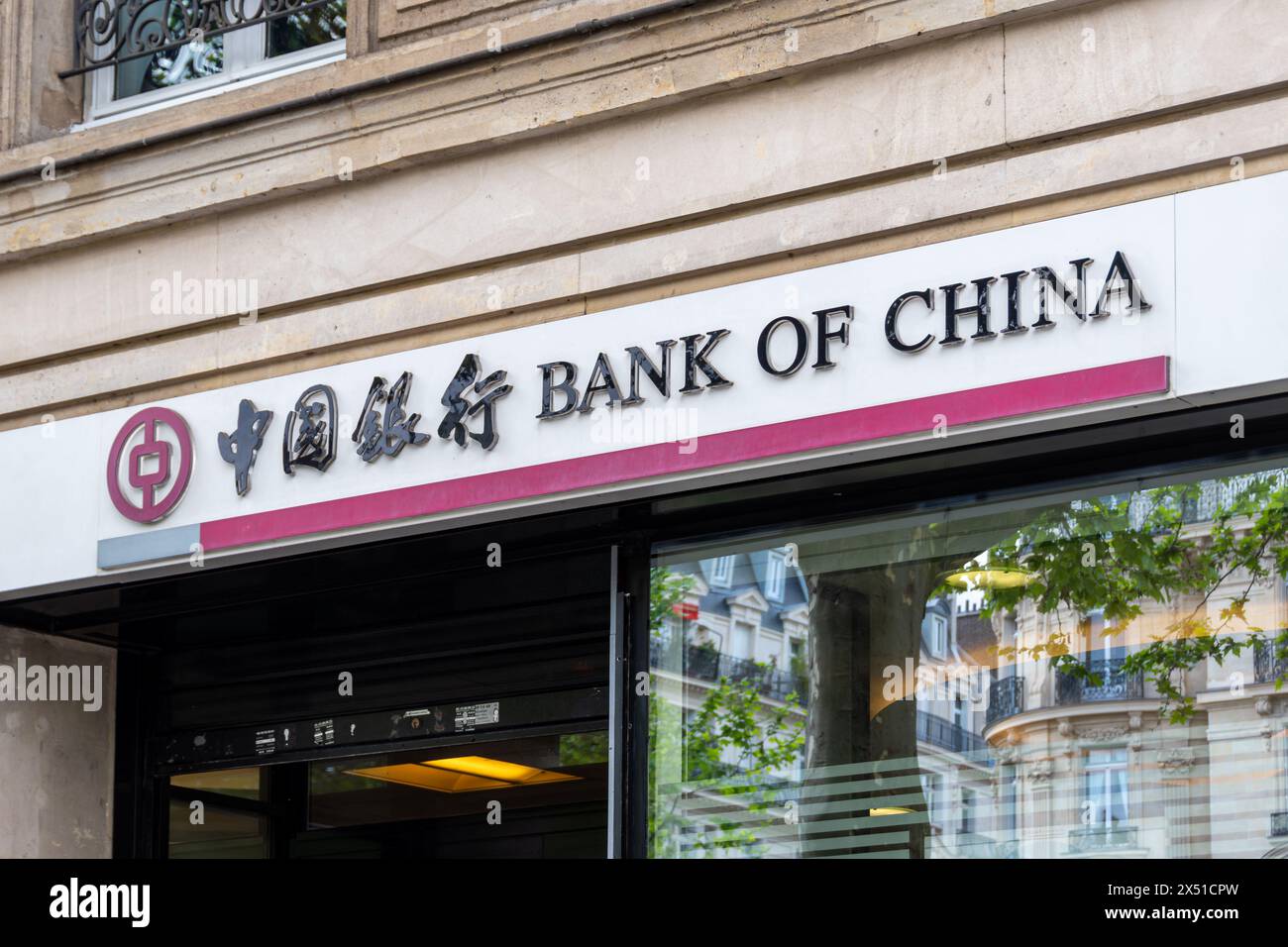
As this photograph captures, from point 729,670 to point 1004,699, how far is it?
1.07 meters

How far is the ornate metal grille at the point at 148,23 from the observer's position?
337 inches

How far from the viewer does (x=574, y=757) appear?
27.5ft

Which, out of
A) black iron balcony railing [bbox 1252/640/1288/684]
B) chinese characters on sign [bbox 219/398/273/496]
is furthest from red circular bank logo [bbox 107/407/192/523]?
black iron balcony railing [bbox 1252/640/1288/684]

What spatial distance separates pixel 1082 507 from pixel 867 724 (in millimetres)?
1105

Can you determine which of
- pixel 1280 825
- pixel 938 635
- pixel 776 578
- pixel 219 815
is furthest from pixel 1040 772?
pixel 219 815

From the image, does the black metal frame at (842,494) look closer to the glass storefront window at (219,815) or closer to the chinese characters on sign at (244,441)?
the chinese characters on sign at (244,441)

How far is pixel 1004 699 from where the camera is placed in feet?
22.0

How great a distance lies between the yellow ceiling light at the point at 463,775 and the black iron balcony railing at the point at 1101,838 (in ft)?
9.77

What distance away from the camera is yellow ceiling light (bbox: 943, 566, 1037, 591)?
675cm

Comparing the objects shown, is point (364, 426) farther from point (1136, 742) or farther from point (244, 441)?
point (1136, 742)
